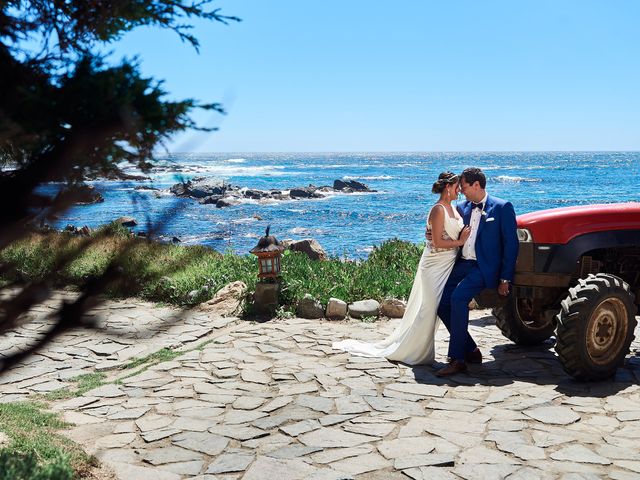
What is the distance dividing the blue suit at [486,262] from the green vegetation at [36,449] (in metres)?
3.76

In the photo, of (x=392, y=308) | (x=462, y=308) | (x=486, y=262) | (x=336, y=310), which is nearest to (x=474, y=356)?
(x=462, y=308)

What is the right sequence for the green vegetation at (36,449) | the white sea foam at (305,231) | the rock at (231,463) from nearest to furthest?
the green vegetation at (36,449) < the rock at (231,463) < the white sea foam at (305,231)

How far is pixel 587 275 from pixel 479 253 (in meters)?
1.29

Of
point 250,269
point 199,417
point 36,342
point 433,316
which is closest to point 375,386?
point 433,316

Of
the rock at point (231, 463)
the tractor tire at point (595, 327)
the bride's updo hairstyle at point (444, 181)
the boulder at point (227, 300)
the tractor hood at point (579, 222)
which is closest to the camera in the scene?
the rock at point (231, 463)

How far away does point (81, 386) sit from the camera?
266 inches

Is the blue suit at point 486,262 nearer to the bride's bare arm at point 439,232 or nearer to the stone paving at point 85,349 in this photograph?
the bride's bare arm at point 439,232

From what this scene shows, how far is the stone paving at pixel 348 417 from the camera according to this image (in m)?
4.63

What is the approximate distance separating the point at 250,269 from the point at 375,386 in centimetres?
587

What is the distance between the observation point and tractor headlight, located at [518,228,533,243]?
6.70m

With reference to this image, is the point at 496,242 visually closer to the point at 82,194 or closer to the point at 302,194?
the point at 82,194

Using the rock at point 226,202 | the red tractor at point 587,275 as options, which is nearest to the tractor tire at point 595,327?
the red tractor at point 587,275

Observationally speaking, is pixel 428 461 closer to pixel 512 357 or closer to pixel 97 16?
pixel 512 357

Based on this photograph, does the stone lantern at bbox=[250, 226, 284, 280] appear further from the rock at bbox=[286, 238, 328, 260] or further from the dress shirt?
the rock at bbox=[286, 238, 328, 260]
